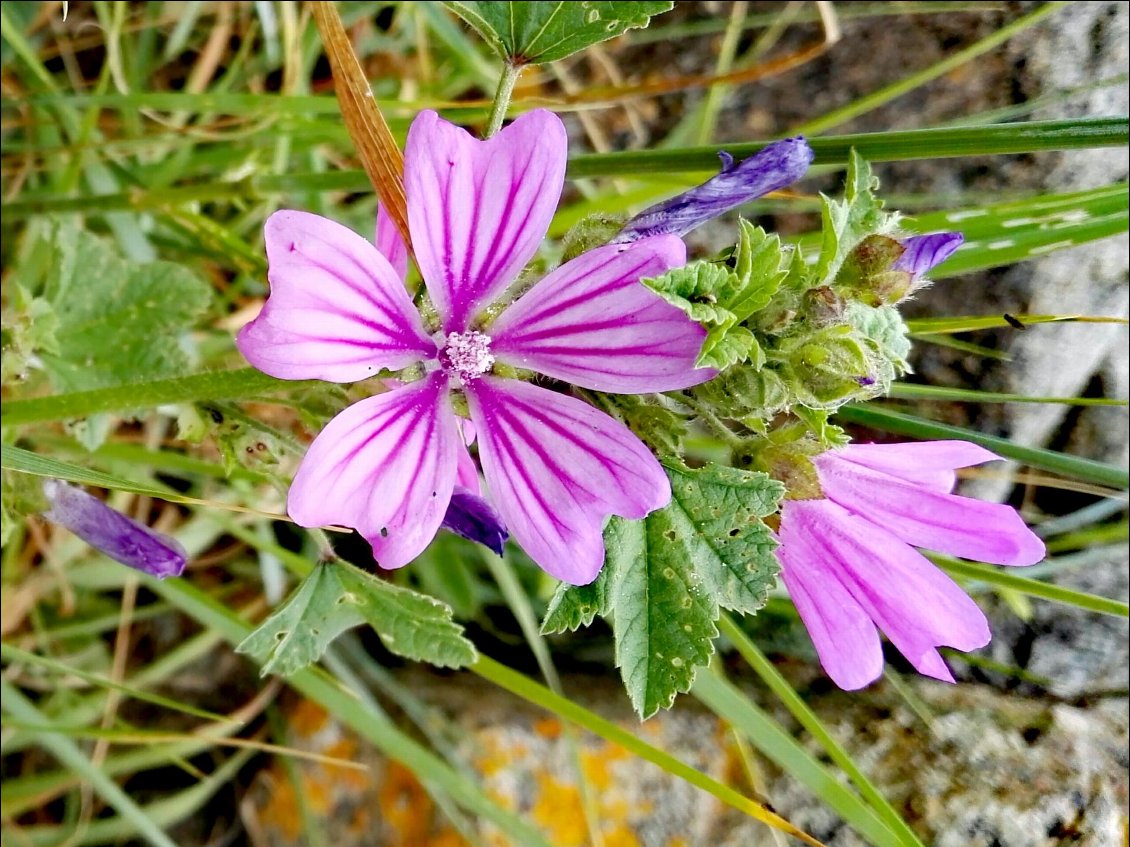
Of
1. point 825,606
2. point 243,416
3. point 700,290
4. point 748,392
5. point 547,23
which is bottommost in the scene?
point 825,606

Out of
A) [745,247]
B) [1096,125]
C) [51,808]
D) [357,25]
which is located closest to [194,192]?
[357,25]

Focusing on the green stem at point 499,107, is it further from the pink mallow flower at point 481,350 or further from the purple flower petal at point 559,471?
the purple flower petal at point 559,471

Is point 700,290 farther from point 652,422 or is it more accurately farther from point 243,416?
point 243,416

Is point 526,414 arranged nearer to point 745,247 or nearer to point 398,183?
point 745,247

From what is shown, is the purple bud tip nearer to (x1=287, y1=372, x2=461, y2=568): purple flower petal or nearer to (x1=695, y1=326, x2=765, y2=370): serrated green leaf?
(x1=287, y1=372, x2=461, y2=568): purple flower petal

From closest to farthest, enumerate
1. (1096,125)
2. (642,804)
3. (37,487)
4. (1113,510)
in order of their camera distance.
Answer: (1096,125), (37,487), (642,804), (1113,510)

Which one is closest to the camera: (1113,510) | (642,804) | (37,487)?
(37,487)

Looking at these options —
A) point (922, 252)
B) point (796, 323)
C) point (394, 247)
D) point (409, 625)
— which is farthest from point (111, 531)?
point (922, 252)
